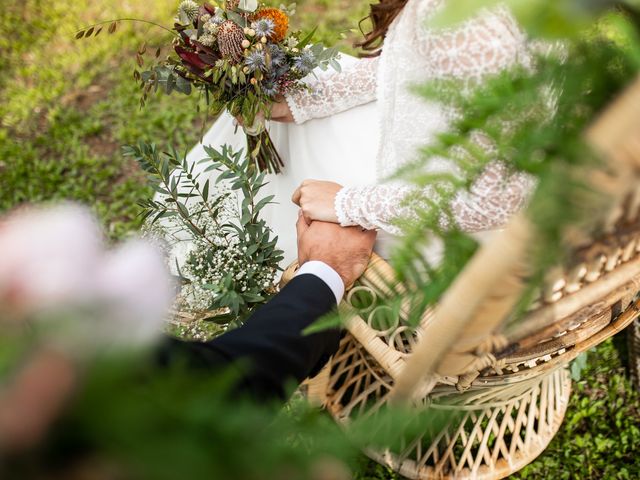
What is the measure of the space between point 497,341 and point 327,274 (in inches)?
22.1

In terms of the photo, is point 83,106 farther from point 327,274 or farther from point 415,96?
point 415,96

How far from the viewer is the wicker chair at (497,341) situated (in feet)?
1.52

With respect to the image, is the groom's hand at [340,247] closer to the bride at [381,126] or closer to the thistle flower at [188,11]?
the bride at [381,126]

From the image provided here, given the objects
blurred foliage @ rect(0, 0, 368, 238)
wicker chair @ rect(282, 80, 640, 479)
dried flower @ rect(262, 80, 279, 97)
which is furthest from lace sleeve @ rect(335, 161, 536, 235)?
blurred foliage @ rect(0, 0, 368, 238)

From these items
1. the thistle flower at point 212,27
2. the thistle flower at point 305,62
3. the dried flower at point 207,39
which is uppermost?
the thistle flower at point 212,27

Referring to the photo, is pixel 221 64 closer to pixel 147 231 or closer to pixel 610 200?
pixel 147 231

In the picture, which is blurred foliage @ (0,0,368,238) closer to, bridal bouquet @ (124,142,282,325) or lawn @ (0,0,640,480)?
lawn @ (0,0,640,480)

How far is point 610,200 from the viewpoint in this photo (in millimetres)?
418

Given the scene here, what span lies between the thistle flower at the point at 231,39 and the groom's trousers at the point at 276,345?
0.57 metres

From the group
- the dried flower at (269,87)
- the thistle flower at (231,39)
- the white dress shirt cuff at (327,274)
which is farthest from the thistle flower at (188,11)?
the white dress shirt cuff at (327,274)

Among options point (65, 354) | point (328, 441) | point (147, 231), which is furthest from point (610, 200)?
point (147, 231)

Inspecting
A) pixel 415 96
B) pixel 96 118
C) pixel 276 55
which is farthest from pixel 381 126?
pixel 96 118

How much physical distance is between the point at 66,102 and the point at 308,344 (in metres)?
2.52

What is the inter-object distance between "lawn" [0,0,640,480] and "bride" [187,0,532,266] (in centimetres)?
62
